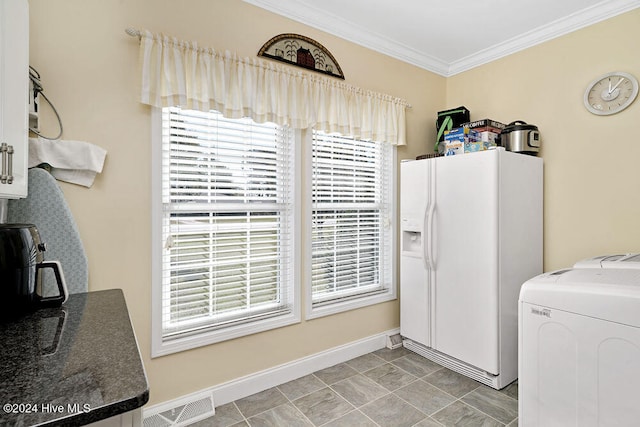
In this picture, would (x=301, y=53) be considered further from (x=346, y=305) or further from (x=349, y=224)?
(x=346, y=305)

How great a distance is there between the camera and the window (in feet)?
8.70

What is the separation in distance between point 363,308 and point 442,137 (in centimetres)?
177

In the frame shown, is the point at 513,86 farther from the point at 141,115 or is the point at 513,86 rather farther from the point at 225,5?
the point at 141,115

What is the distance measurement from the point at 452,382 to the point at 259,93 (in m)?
2.51

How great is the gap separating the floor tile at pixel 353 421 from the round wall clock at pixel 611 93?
2.68 meters

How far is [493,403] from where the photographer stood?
215cm

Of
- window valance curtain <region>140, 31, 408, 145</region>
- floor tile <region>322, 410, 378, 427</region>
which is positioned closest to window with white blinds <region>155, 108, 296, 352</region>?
window valance curtain <region>140, 31, 408, 145</region>

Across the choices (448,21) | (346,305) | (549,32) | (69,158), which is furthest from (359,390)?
(549,32)

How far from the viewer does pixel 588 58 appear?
2432mm

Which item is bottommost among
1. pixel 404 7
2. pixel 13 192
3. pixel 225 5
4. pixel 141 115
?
pixel 13 192

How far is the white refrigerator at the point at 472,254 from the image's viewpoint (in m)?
2.31

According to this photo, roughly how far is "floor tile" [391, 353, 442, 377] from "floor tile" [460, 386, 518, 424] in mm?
371

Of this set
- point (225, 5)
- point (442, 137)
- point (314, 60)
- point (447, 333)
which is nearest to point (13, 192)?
point (225, 5)

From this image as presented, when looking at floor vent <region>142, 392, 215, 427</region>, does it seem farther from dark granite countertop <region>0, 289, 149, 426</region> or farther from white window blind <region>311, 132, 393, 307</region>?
dark granite countertop <region>0, 289, 149, 426</region>
